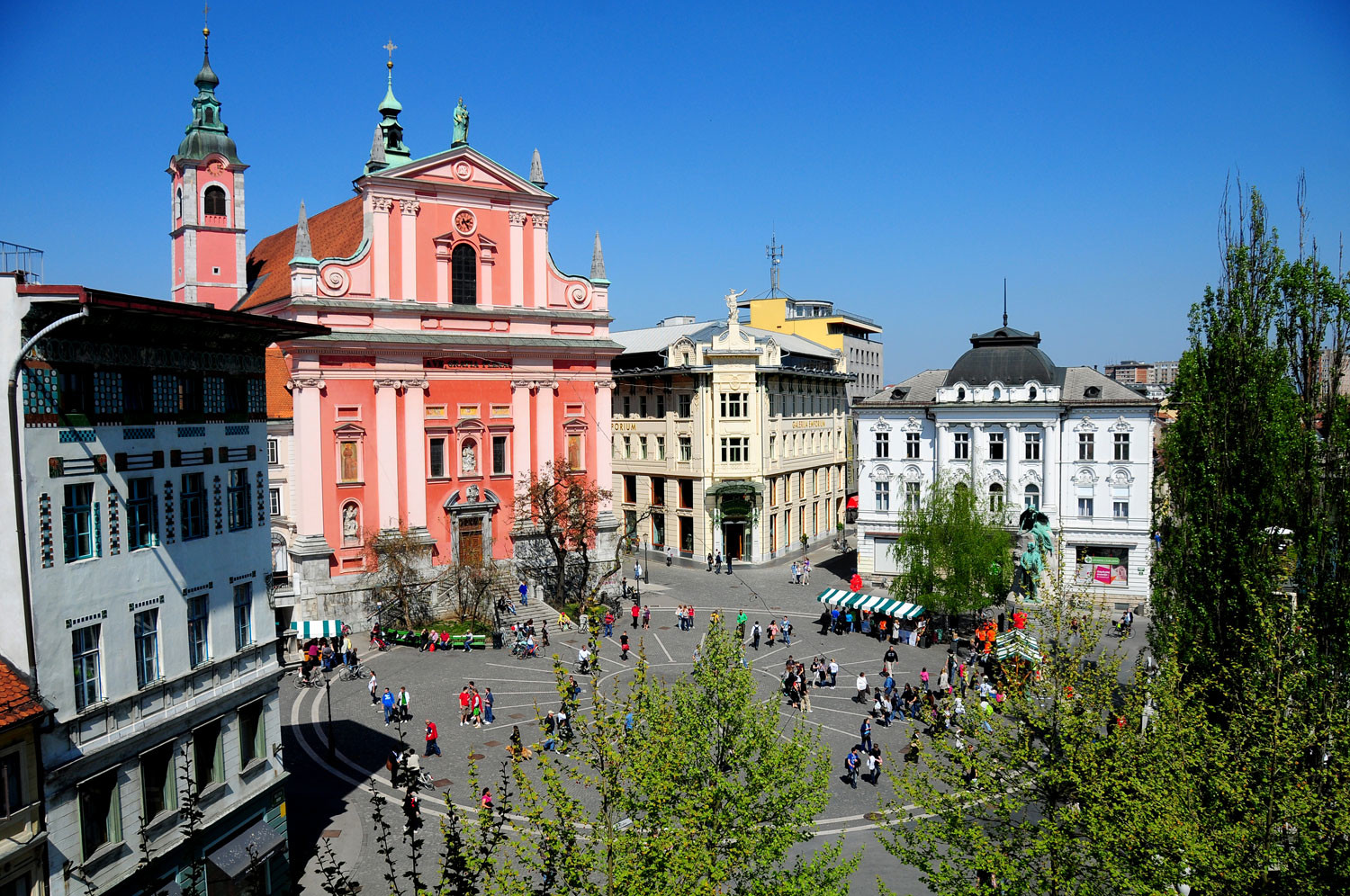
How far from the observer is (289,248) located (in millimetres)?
55125

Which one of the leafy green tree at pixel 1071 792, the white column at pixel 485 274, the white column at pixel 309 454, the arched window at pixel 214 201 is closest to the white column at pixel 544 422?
the white column at pixel 485 274

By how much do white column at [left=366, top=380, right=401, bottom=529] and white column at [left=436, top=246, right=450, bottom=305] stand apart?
466cm

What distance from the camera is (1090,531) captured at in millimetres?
50844

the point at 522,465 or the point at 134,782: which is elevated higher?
the point at 522,465

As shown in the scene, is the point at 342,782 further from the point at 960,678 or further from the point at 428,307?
the point at 428,307

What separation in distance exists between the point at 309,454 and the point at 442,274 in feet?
34.0

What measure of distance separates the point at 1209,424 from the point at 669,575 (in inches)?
1410

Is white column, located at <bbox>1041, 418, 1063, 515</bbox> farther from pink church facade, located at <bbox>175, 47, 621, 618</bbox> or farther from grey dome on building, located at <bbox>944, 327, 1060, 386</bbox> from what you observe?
pink church facade, located at <bbox>175, 47, 621, 618</bbox>

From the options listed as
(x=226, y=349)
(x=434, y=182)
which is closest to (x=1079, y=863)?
(x=226, y=349)

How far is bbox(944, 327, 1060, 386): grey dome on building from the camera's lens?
171ft

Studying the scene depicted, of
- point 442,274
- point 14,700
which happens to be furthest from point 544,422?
point 14,700

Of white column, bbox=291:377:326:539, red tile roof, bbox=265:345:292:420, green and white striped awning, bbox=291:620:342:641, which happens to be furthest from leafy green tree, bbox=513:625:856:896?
red tile roof, bbox=265:345:292:420

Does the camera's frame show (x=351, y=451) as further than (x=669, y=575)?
No

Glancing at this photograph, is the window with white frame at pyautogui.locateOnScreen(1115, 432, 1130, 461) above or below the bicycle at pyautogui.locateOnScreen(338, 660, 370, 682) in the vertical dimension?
above
